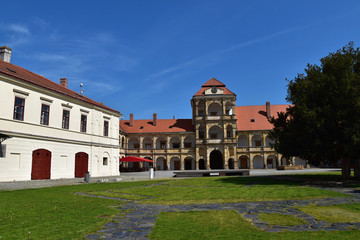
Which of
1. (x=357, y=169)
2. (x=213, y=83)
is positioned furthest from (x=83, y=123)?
(x=213, y=83)

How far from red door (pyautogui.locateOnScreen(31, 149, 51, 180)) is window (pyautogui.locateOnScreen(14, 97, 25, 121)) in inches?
117

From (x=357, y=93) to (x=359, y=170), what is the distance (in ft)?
18.5

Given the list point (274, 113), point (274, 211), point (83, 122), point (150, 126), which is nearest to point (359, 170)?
point (274, 211)

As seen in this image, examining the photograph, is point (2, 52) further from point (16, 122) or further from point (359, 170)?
point (359, 170)

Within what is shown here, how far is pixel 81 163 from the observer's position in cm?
2625

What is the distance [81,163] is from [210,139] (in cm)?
2836

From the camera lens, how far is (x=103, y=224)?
19.3ft

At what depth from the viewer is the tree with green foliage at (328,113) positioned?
1612 cm

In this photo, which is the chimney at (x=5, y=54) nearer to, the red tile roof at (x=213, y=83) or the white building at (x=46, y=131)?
the white building at (x=46, y=131)

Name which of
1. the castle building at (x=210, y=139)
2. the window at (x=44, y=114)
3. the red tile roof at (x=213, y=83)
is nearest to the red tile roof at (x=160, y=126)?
the castle building at (x=210, y=139)

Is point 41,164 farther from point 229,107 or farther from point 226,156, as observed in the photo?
point 229,107

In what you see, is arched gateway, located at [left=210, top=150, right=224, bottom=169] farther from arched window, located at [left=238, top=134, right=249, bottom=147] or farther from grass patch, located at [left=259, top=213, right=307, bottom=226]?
grass patch, located at [left=259, top=213, right=307, bottom=226]

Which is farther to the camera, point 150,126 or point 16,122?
point 150,126

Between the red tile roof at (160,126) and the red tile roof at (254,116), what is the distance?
985cm
